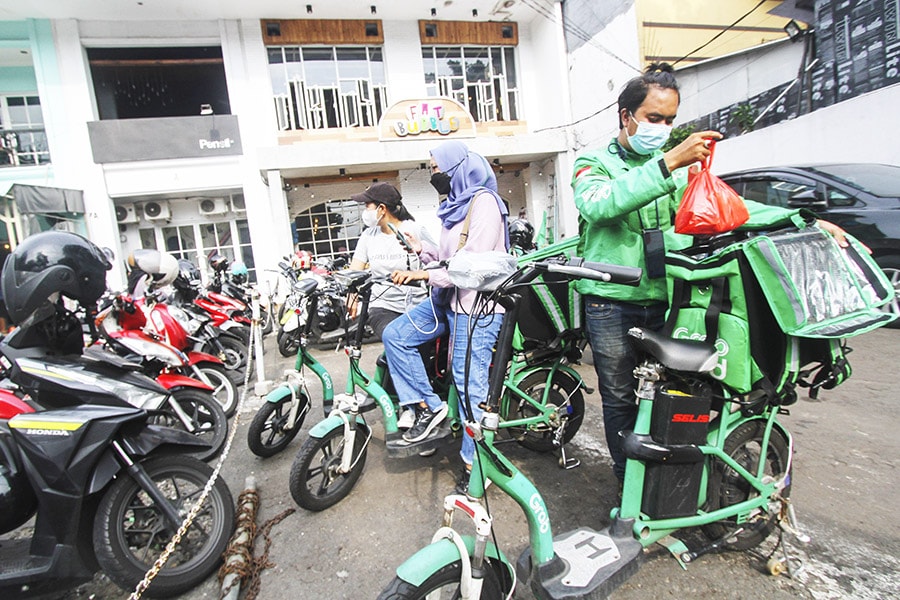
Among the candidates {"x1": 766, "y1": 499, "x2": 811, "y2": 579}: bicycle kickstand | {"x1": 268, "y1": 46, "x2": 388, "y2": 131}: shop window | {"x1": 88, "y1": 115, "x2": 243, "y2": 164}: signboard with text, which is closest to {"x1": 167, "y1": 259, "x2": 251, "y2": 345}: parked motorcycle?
{"x1": 766, "y1": 499, "x2": 811, "y2": 579}: bicycle kickstand

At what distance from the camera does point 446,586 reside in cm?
147

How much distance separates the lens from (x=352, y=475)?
2.79 metres

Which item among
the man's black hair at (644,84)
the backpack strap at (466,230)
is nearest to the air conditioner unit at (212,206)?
the backpack strap at (466,230)

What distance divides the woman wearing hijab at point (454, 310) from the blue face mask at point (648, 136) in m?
0.77

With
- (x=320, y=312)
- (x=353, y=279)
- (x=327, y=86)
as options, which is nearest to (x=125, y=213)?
(x=327, y=86)

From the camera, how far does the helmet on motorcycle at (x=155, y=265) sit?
441cm

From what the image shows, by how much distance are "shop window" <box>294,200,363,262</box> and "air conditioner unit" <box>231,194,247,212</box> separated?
144 cm

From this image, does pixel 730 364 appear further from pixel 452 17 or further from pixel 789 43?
pixel 452 17

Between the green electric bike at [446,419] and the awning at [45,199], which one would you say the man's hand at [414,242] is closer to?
the green electric bike at [446,419]

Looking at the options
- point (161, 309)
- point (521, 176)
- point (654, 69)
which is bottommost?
point (161, 309)

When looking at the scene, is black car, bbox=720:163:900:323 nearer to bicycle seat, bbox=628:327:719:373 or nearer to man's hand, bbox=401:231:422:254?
bicycle seat, bbox=628:327:719:373

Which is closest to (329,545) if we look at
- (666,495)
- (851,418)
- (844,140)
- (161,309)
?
(666,495)

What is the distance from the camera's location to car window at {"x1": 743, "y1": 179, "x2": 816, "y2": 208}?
5.14 m

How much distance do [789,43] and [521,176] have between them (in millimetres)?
7776
